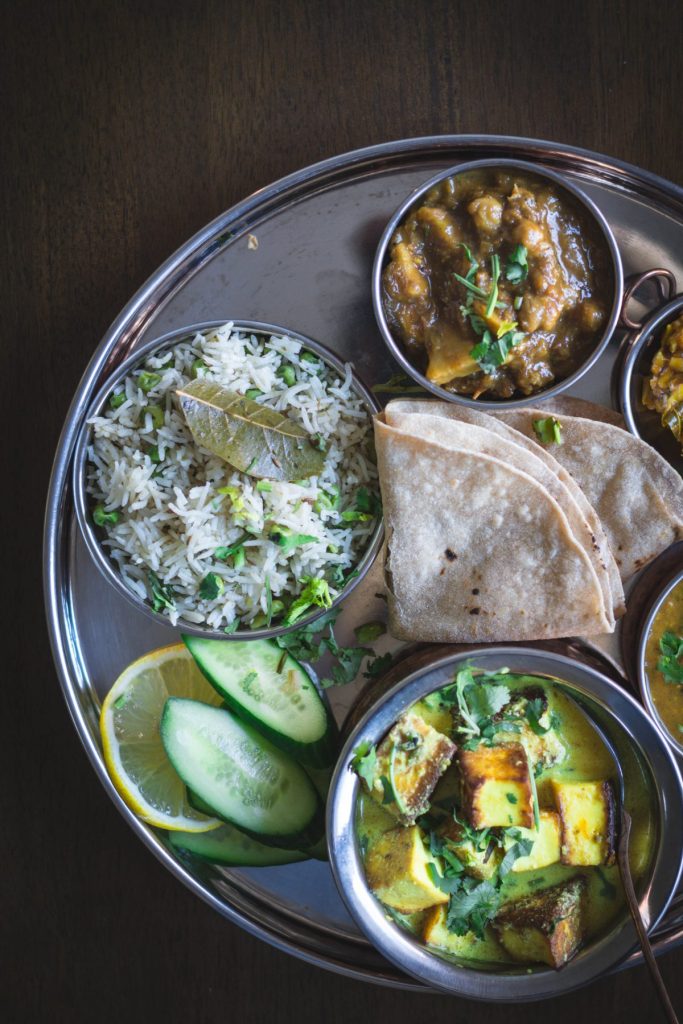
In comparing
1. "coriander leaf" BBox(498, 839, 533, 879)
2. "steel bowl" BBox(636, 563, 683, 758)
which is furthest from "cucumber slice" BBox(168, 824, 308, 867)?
"steel bowl" BBox(636, 563, 683, 758)

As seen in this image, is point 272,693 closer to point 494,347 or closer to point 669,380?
point 494,347

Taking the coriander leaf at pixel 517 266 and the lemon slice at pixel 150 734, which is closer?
the coriander leaf at pixel 517 266

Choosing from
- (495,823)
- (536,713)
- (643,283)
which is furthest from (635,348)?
(495,823)

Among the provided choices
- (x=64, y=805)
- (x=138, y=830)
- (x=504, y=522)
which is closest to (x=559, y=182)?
(x=504, y=522)

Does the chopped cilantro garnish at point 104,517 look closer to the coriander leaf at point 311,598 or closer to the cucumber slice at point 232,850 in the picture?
the coriander leaf at point 311,598

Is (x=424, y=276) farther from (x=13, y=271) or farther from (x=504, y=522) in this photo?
(x=13, y=271)

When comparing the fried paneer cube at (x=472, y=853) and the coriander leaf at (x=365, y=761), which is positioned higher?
the coriander leaf at (x=365, y=761)

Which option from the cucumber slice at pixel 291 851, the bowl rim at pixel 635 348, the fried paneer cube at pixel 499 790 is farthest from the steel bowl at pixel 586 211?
the cucumber slice at pixel 291 851
